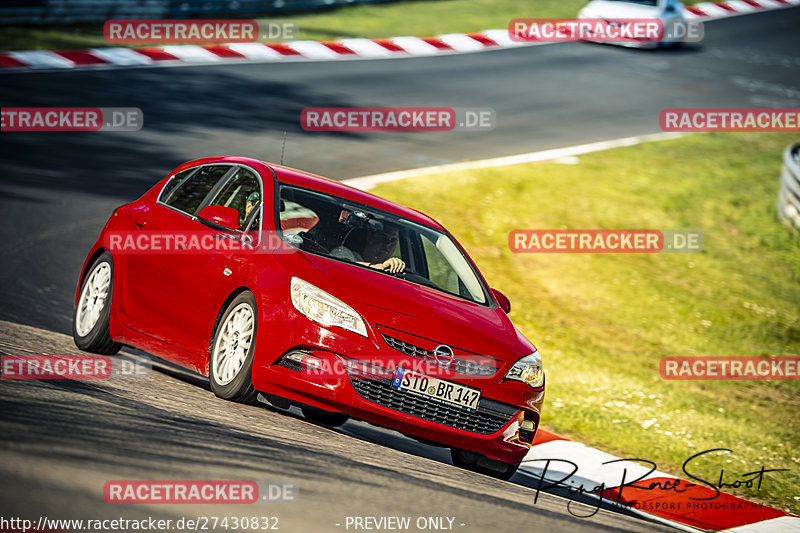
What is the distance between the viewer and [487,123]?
21.9 metres

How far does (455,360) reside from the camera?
22.7 feet

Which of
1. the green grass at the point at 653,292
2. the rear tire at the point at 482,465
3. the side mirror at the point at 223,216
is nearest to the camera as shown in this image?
the rear tire at the point at 482,465

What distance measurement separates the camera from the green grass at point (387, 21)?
76.8ft

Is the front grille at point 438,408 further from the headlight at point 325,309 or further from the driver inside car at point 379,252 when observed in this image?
the driver inside car at point 379,252

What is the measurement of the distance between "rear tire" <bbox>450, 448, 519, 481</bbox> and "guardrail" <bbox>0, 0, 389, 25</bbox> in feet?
65.3

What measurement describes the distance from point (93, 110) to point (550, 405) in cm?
1053

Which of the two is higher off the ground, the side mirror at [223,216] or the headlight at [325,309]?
the side mirror at [223,216]

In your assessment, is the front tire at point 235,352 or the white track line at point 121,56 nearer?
the front tire at point 235,352

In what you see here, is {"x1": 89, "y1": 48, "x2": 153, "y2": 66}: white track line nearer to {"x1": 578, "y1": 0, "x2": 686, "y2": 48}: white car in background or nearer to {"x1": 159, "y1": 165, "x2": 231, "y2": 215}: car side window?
{"x1": 578, "y1": 0, "x2": 686, "y2": 48}: white car in background

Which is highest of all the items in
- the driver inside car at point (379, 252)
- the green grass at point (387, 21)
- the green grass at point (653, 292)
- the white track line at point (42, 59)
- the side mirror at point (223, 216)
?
the green grass at point (387, 21)

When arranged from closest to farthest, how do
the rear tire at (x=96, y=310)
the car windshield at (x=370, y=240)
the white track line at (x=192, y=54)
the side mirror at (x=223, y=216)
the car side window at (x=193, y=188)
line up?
the side mirror at (x=223, y=216) → the car windshield at (x=370, y=240) → the car side window at (x=193, y=188) → the rear tire at (x=96, y=310) → the white track line at (x=192, y=54)

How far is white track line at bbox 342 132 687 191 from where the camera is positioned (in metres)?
16.4

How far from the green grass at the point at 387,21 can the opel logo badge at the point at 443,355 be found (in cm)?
1741

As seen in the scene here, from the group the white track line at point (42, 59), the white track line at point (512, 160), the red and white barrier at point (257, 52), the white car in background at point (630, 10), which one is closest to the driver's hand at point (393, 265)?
the white track line at point (512, 160)
